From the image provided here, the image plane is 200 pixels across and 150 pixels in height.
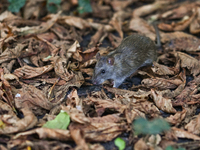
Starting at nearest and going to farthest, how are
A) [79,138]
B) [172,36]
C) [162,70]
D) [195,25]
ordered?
[79,138] → [162,70] → [172,36] → [195,25]

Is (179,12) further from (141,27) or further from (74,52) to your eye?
(74,52)

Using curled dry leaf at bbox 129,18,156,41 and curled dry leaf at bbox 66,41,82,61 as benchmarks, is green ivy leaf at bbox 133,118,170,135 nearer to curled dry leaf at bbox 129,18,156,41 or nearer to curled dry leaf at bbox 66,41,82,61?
curled dry leaf at bbox 66,41,82,61

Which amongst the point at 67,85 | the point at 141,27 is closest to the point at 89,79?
the point at 67,85

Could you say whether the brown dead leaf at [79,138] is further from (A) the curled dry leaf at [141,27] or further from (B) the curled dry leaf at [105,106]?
(A) the curled dry leaf at [141,27]

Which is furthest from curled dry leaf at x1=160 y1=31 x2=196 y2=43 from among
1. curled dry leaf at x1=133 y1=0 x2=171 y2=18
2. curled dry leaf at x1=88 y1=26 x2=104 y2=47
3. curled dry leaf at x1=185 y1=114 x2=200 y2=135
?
curled dry leaf at x1=185 y1=114 x2=200 y2=135

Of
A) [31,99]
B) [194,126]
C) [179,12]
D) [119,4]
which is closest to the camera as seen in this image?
[194,126]

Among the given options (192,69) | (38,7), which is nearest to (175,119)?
(192,69)

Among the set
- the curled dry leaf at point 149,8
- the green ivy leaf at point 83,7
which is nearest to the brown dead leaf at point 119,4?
the curled dry leaf at point 149,8
